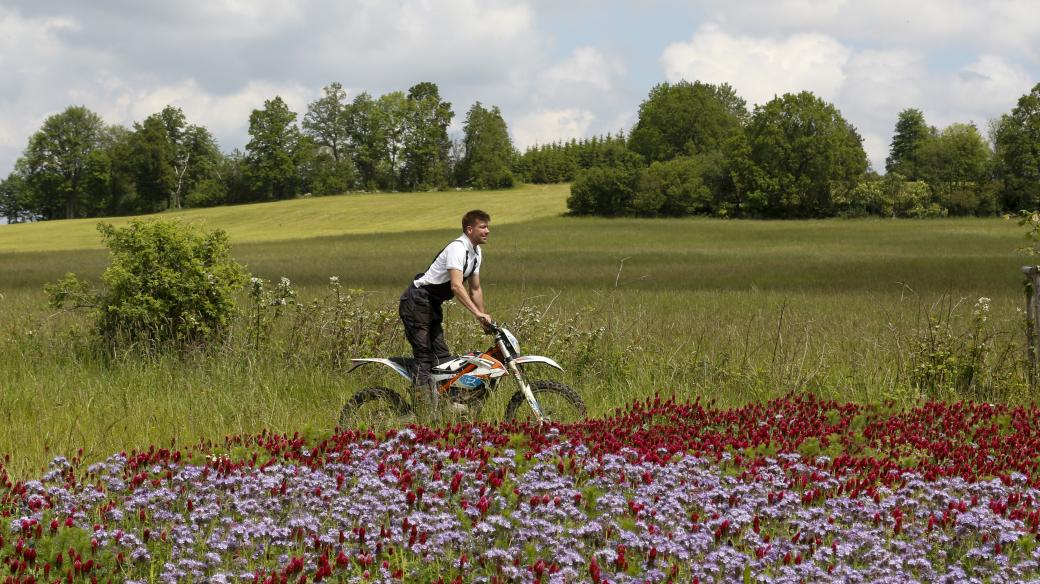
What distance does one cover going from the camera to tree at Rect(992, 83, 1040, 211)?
83.9m

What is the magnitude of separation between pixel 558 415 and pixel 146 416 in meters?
4.25

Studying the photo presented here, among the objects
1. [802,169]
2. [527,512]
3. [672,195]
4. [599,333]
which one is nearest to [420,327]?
[527,512]

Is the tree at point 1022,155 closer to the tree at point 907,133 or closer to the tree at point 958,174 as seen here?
the tree at point 958,174

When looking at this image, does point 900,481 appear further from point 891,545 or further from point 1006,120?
point 1006,120

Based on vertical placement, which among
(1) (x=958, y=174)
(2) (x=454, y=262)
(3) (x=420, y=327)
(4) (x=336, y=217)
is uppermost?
(1) (x=958, y=174)

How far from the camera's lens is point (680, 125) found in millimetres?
124562

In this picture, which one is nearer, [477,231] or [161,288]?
[477,231]

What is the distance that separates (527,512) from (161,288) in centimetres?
924

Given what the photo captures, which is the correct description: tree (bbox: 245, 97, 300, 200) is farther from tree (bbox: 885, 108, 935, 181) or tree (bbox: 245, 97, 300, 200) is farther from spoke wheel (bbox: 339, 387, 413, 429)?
spoke wheel (bbox: 339, 387, 413, 429)

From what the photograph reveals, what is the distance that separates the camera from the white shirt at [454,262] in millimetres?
9016

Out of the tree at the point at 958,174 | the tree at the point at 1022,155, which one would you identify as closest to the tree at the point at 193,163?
the tree at the point at 958,174

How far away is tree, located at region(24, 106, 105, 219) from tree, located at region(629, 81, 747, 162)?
7057 cm

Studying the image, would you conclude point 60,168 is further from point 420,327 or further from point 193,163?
point 420,327

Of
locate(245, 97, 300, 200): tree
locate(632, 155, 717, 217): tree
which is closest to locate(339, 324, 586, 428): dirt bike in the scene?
locate(632, 155, 717, 217): tree
